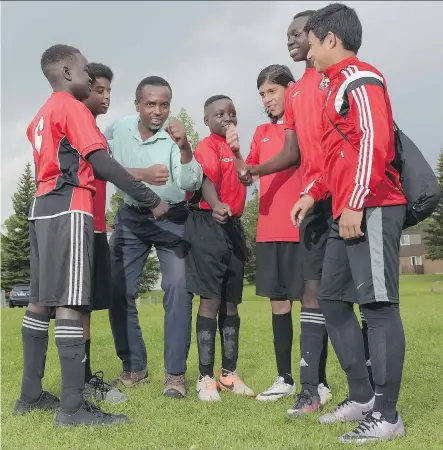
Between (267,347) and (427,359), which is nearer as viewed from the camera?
(427,359)

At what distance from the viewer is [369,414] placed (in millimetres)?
3533

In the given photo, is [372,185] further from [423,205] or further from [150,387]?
[150,387]

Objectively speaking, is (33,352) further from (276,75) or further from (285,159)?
(276,75)

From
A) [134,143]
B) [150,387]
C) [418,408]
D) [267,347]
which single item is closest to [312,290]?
[418,408]

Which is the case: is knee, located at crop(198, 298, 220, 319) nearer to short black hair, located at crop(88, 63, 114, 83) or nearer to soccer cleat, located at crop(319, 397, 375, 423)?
soccer cleat, located at crop(319, 397, 375, 423)

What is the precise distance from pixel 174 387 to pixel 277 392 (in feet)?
2.91

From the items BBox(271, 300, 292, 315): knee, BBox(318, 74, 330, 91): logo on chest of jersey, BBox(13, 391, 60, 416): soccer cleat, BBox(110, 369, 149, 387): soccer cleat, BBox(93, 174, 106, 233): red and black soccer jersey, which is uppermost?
BBox(318, 74, 330, 91): logo on chest of jersey

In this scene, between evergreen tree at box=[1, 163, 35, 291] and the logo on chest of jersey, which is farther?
evergreen tree at box=[1, 163, 35, 291]

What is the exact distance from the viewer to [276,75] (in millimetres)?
5234

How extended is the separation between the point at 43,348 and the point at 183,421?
122 centimetres

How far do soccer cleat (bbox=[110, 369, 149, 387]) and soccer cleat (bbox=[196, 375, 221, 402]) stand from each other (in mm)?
809

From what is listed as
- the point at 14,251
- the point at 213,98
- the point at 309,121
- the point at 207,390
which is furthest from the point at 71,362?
the point at 14,251

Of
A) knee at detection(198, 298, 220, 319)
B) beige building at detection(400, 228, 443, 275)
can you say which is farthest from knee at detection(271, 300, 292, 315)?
beige building at detection(400, 228, 443, 275)

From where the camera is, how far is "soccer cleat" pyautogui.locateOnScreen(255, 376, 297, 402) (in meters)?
4.80
